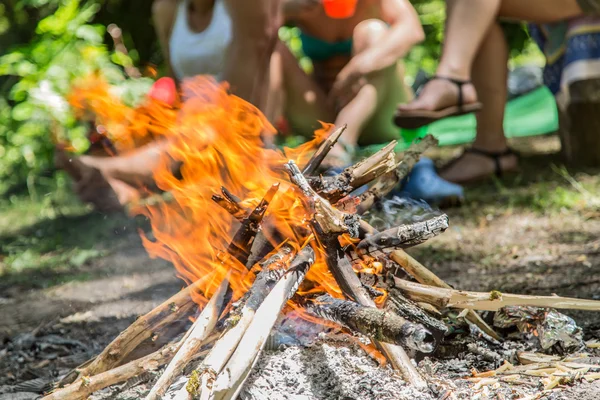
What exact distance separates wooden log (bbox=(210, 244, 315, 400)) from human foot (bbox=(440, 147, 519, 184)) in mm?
2748

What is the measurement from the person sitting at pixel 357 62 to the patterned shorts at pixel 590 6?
93 cm

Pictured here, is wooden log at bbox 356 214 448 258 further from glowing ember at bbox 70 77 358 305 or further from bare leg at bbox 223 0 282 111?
bare leg at bbox 223 0 282 111

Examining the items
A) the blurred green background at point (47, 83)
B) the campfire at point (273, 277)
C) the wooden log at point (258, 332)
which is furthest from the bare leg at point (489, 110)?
the wooden log at point (258, 332)

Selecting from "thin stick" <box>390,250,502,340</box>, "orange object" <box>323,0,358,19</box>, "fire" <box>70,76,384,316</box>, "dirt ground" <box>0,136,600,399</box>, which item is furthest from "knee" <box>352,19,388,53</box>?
"thin stick" <box>390,250,502,340</box>

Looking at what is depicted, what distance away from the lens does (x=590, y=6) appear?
4051mm

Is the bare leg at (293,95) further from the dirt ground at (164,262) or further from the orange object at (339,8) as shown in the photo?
the dirt ground at (164,262)

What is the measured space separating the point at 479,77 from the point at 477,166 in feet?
1.83

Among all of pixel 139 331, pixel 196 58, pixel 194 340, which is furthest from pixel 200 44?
pixel 194 340

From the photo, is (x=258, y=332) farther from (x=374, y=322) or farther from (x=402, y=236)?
(x=402, y=236)

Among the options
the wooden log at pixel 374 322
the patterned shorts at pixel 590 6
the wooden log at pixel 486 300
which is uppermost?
the wooden log at pixel 374 322

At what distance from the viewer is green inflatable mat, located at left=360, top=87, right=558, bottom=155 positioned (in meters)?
5.75

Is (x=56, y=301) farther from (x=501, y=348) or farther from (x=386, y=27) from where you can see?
(x=386, y=27)

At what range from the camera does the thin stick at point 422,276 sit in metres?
1.93

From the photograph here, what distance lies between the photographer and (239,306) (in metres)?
1.62
